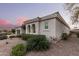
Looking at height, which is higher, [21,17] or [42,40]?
[21,17]

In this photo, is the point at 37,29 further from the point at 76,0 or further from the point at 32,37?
the point at 76,0

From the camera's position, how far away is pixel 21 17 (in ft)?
11.6

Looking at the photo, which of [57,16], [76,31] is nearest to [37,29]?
[57,16]

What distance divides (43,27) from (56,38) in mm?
529

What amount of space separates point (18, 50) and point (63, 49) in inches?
53.1

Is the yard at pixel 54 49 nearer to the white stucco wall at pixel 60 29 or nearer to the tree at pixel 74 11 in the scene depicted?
the white stucco wall at pixel 60 29

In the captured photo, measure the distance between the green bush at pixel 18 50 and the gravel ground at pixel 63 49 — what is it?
0.56 ft

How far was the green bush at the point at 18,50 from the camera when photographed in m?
3.40

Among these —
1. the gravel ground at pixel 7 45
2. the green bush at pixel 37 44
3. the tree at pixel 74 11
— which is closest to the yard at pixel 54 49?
the gravel ground at pixel 7 45

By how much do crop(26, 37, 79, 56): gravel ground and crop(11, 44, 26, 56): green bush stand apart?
0.17 m

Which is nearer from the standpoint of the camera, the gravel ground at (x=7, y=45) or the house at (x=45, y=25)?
the gravel ground at (x=7, y=45)

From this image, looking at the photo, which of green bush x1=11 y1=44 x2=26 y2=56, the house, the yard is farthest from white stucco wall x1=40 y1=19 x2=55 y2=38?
green bush x1=11 y1=44 x2=26 y2=56

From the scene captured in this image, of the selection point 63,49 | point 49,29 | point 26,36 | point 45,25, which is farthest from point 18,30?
point 63,49

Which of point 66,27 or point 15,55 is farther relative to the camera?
point 66,27
